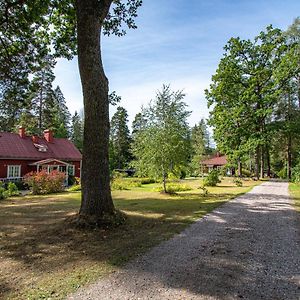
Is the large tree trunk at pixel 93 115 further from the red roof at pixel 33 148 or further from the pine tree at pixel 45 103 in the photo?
the pine tree at pixel 45 103

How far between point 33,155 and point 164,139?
18.0m

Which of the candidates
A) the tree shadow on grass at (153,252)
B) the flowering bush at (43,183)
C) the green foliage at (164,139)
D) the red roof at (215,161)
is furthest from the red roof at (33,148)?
the red roof at (215,161)

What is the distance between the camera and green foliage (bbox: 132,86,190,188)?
16047mm

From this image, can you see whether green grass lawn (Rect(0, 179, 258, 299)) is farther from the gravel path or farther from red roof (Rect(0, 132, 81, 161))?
red roof (Rect(0, 132, 81, 161))

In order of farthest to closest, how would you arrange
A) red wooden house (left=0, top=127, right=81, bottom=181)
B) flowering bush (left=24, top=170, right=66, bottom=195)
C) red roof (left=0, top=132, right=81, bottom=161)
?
1. red roof (left=0, top=132, right=81, bottom=161)
2. red wooden house (left=0, top=127, right=81, bottom=181)
3. flowering bush (left=24, top=170, right=66, bottom=195)

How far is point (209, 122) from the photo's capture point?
3162 cm

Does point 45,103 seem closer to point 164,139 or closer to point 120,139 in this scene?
point 120,139

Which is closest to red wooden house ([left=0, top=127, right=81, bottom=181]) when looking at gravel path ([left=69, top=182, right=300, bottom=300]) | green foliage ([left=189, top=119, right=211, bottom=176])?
green foliage ([left=189, top=119, right=211, bottom=176])

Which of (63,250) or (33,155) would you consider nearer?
(63,250)

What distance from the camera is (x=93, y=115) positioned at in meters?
7.46

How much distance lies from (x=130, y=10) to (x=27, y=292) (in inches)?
417

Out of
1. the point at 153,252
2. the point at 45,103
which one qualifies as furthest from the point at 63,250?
the point at 45,103

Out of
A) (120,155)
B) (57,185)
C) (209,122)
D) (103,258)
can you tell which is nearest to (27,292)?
(103,258)

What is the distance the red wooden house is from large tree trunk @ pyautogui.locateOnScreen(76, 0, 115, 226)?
21344 mm
